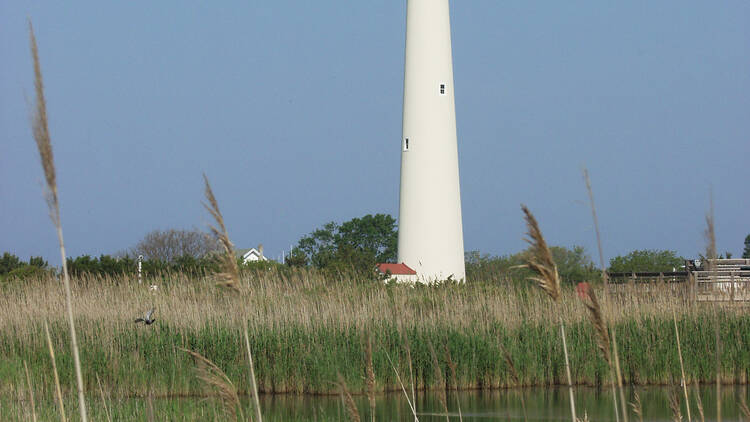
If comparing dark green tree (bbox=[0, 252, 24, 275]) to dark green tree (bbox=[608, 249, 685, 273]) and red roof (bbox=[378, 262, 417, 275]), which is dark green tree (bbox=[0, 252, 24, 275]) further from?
dark green tree (bbox=[608, 249, 685, 273])

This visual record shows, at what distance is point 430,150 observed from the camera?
891 inches

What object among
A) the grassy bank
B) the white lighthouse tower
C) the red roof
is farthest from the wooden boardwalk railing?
the red roof

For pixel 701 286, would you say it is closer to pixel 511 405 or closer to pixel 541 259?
pixel 511 405

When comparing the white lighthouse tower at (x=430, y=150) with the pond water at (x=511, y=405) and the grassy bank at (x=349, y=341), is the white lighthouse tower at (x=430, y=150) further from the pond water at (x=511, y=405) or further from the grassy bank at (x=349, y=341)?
the pond water at (x=511, y=405)

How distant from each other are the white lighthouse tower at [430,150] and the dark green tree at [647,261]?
1358 cm

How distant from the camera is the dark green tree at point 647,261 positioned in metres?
34.4

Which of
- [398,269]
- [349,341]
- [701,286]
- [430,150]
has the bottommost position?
[701,286]

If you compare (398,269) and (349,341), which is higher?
(398,269)

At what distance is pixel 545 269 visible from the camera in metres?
2.27

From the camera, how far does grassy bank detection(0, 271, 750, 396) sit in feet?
35.7

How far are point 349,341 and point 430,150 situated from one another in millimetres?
12087

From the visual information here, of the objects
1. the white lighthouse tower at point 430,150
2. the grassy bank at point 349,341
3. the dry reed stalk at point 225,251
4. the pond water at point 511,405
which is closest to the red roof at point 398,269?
the white lighthouse tower at point 430,150

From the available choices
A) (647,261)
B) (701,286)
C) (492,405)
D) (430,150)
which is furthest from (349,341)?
(647,261)

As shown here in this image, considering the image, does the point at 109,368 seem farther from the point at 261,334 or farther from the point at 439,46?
the point at 439,46
